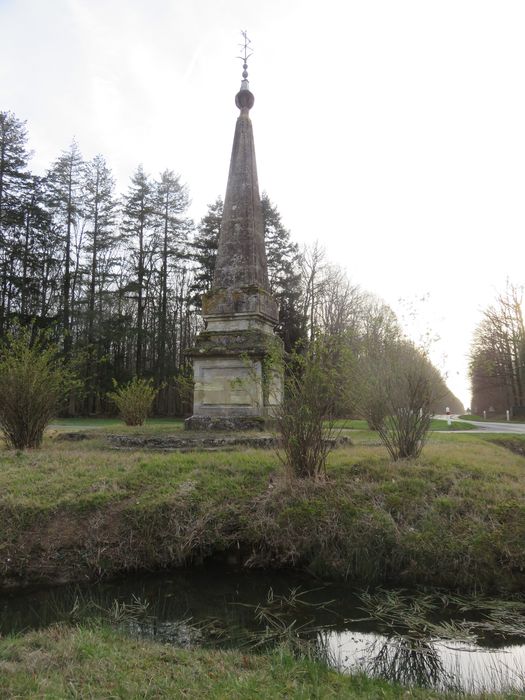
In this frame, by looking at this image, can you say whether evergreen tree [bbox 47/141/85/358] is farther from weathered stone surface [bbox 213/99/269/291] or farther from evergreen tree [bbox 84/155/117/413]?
weathered stone surface [bbox 213/99/269/291]

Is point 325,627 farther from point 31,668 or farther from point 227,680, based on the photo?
point 31,668

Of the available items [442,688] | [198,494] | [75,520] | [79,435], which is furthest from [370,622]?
[79,435]

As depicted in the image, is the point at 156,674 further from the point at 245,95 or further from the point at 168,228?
the point at 168,228

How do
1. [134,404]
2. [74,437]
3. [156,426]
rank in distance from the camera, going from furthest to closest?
[134,404], [156,426], [74,437]

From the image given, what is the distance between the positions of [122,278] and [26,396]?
2495 centimetres

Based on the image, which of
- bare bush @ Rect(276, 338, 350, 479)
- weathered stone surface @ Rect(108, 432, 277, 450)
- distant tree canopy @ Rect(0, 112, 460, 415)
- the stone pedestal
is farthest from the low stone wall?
distant tree canopy @ Rect(0, 112, 460, 415)

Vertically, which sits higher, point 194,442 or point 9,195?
point 9,195

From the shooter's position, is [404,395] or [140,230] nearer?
[404,395]

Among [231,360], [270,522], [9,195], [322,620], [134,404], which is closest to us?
[322,620]

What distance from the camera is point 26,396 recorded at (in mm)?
8109

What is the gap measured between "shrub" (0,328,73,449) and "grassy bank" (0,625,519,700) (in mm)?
5483

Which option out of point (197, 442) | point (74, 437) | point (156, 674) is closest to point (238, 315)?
point (197, 442)

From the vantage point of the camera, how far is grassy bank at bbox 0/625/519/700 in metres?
2.49

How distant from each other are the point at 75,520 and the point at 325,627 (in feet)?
9.84
